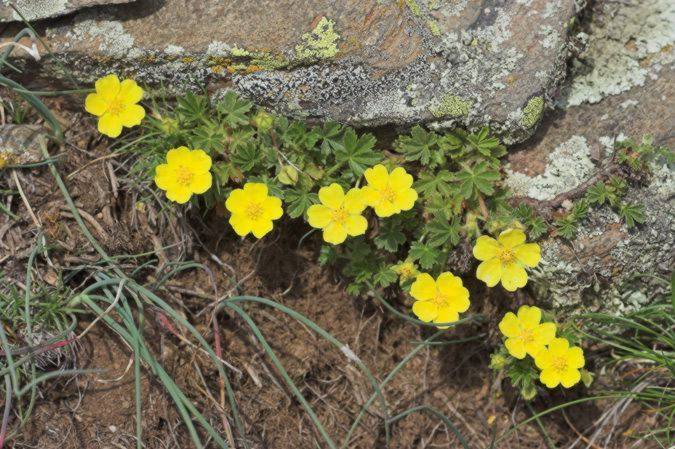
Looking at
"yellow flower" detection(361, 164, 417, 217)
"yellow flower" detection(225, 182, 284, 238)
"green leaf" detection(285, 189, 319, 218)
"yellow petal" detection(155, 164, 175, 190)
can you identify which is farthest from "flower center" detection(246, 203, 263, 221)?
"yellow flower" detection(361, 164, 417, 217)

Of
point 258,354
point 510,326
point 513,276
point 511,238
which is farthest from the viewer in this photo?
point 258,354

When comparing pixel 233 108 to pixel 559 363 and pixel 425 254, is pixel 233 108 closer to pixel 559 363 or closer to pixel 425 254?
pixel 425 254

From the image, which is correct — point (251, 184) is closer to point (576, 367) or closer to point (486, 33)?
point (486, 33)

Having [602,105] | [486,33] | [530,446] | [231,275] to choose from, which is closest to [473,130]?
[486,33]

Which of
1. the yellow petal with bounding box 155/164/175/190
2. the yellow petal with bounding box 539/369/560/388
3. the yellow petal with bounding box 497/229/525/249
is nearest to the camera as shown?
the yellow petal with bounding box 497/229/525/249

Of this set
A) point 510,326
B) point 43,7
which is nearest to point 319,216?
point 510,326

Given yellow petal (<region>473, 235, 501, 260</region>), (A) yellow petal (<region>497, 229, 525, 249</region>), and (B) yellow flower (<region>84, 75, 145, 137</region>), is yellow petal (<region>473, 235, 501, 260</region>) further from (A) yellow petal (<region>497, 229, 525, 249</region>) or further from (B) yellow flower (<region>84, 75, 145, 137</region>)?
(B) yellow flower (<region>84, 75, 145, 137</region>)

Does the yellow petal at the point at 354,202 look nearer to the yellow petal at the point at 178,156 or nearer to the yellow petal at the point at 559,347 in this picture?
the yellow petal at the point at 178,156
